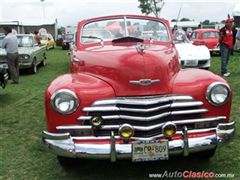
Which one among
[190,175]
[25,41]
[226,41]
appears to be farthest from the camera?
[25,41]

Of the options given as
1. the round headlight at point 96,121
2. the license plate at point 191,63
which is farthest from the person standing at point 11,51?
the round headlight at point 96,121

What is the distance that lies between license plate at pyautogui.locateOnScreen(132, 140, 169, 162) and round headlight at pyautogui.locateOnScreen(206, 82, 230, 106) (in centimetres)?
75

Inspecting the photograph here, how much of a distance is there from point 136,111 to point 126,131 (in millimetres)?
224

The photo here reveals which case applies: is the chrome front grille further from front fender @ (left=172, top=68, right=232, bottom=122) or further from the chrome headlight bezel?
the chrome headlight bezel

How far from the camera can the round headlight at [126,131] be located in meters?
3.77

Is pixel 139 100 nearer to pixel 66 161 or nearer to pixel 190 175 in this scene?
pixel 190 175

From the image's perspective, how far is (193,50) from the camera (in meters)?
11.8

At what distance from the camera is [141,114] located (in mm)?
3865

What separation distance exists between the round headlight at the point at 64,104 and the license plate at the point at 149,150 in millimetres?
731

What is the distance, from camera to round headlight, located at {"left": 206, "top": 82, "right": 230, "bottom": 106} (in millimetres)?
4062

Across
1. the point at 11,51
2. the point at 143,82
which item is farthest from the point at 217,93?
the point at 11,51

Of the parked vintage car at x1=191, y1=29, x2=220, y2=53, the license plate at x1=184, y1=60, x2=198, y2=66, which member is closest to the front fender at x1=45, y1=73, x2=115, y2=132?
the license plate at x1=184, y1=60, x2=198, y2=66

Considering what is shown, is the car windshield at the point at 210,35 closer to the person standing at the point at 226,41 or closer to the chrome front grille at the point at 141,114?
the person standing at the point at 226,41

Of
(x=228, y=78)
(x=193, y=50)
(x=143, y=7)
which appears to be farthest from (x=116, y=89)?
(x=143, y=7)
